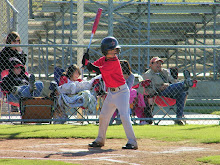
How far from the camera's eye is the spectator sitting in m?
10.4

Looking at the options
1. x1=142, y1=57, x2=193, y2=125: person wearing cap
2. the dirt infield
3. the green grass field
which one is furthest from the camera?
x1=142, y1=57, x2=193, y2=125: person wearing cap

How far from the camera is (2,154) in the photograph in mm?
6758

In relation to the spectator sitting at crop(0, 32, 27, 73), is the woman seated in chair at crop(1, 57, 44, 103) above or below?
below

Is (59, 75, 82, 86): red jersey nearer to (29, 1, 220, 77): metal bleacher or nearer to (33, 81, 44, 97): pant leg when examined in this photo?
(33, 81, 44, 97): pant leg

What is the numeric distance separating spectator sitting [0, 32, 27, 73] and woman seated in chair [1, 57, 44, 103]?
127 mm

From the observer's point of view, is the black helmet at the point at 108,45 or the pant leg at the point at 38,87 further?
the pant leg at the point at 38,87

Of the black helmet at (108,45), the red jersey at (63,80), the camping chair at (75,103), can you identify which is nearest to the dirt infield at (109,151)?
the black helmet at (108,45)

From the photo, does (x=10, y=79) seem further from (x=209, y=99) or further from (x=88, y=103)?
(x=209, y=99)

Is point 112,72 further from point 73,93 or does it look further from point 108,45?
point 73,93

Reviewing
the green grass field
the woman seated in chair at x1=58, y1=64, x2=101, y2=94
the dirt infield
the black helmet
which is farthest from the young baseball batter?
the woman seated in chair at x1=58, y1=64, x2=101, y2=94

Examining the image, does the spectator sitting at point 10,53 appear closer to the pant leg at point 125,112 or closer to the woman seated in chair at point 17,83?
the woman seated in chair at point 17,83

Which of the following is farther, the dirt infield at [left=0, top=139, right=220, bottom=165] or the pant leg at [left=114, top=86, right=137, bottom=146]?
the pant leg at [left=114, top=86, right=137, bottom=146]

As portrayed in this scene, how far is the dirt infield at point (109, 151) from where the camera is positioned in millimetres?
6313

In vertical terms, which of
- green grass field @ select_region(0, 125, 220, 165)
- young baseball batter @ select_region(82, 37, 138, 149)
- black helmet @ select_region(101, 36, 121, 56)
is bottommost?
green grass field @ select_region(0, 125, 220, 165)
